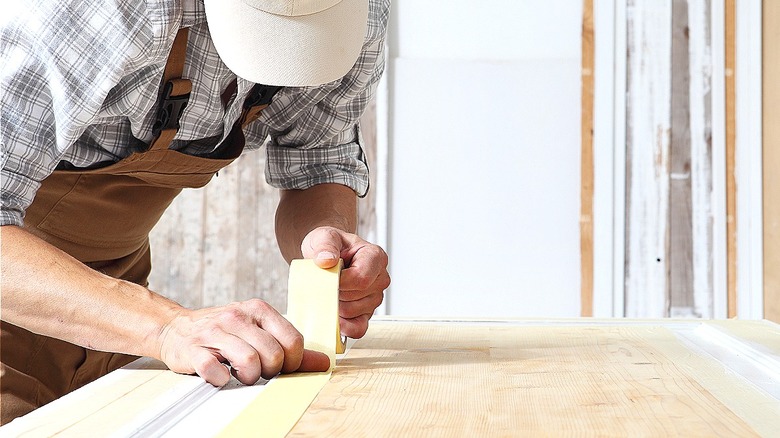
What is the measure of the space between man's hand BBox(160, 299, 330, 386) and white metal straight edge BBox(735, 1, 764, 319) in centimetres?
239

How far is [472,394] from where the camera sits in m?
0.86

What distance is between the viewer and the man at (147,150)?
38.7 inches

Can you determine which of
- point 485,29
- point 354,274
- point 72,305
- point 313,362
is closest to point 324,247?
point 354,274

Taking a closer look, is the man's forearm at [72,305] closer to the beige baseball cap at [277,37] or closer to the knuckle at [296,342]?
the knuckle at [296,342]

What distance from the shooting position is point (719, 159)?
2.97 metres

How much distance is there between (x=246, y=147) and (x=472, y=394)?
35.5 inches

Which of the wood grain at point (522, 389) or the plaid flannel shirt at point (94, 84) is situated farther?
the plaid flannel shirt at point (94, 84)

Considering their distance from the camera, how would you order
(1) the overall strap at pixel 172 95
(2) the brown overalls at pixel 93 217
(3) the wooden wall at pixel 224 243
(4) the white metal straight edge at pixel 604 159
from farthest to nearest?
(3) the wooden wall at pixel 224 243 < (4) the white metal straight edge at pixel 604 159 < (2) the brown overalls at pixel 93 217 < (1) the overall strap at pixel 172 95

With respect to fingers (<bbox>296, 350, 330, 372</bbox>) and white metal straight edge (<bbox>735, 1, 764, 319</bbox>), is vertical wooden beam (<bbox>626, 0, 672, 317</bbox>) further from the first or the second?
fingers (<bbox>296, 350, 330, 372</bbox>)

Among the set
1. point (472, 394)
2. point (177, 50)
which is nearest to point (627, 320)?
point (472, 394)

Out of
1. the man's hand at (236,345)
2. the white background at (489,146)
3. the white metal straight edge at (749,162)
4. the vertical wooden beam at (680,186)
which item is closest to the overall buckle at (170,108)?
the man's hand at (236,345)

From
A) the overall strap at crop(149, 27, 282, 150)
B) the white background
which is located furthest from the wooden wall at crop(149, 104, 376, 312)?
the overall strap at crop(149, 27, 282, 150)

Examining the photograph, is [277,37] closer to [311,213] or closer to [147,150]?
[147,150]

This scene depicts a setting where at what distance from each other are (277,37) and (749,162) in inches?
93.6
